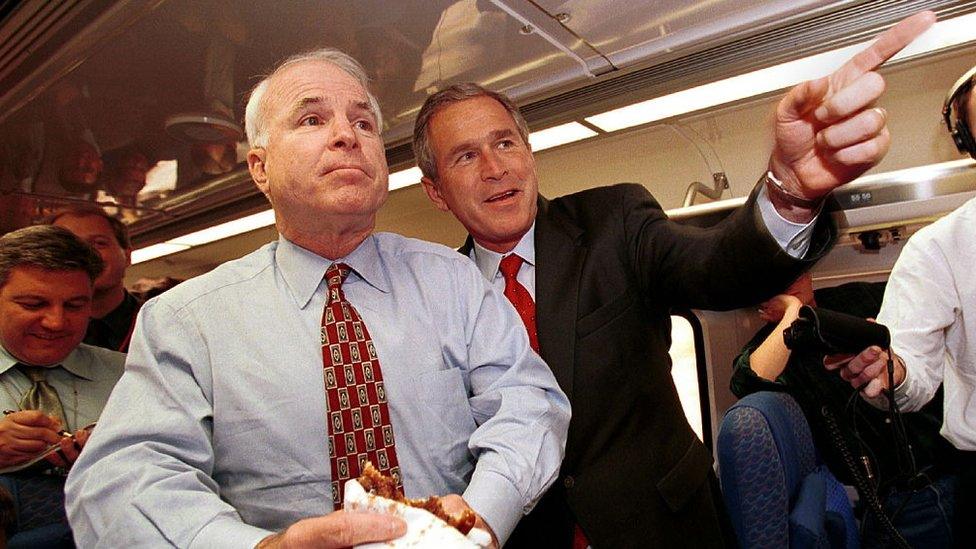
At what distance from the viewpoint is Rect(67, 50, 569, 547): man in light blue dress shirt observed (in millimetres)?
903

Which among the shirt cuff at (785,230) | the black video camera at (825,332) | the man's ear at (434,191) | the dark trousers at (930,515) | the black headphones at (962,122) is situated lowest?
the dark trousers at (930,515)

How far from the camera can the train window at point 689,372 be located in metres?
3.94

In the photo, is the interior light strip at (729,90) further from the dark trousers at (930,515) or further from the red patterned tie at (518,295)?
the dark trousers at (930,515)

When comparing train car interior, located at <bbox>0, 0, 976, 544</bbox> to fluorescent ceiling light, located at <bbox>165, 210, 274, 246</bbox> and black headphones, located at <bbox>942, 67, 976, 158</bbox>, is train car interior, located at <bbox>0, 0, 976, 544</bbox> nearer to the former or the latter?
fluorescent ceiling light, located at <bbox>165, 210, 274, 246</bbox>

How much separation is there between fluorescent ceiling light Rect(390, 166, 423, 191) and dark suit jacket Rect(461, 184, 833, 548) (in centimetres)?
242

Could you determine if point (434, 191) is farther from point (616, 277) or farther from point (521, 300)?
point (616, 277)

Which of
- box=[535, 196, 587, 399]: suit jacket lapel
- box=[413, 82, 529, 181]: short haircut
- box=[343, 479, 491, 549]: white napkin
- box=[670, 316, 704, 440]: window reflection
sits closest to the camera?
box=[343, 479, 491, 549]: white napkin

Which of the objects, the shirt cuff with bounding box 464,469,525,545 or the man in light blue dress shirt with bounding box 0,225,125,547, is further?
the man in light blue dress shirt with bounding box 0,225,125,547

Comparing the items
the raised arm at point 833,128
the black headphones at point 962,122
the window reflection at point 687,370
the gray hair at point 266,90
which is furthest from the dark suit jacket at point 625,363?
the window reflection at point 687,370

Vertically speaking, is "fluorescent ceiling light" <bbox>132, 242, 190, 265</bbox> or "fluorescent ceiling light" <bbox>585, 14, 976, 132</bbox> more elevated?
"fluorescent ceiling light" <bbox>132, 242, 190, 265</bbox>

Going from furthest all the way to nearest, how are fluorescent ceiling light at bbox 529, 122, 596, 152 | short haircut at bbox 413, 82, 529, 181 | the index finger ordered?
fluorescent ceiling light at bbox 529, 122, 596, 152 < short haircut at bbox 413, 82, 529, 181 < the index finger

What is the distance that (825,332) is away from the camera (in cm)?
137

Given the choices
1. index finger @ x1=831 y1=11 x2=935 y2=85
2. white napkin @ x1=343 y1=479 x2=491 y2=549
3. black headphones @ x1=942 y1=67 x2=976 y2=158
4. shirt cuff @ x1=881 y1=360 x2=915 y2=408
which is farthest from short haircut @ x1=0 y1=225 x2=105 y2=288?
black headphones @ x1=942 y1=67 x2=976 y2=158

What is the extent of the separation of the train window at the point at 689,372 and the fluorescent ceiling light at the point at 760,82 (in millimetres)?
1371
